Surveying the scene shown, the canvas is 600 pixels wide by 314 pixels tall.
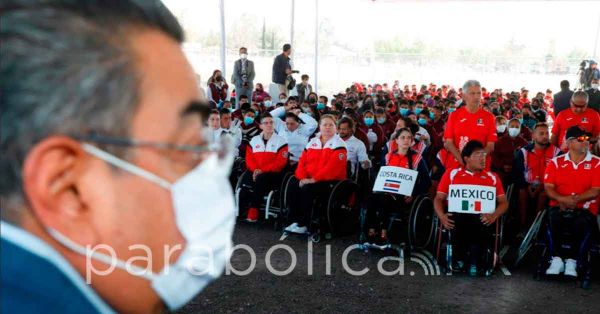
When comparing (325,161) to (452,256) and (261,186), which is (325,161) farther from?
(452,256)

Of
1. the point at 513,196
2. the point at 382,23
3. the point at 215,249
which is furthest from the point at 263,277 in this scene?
the point at 382,23

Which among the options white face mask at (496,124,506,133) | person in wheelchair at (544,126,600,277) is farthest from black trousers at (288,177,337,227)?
white face mask at (496,124,506,133)

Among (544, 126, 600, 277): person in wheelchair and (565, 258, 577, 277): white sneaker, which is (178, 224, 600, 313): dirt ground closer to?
(565, 258, 577, 277): white sneaker

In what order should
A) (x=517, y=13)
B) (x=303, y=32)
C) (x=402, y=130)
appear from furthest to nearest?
1. (x=303, y=32)
2. (x=517, y=13)
3. (x=402, y=130)

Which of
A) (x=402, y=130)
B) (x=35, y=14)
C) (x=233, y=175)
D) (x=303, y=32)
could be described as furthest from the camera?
(x=303, y=32)

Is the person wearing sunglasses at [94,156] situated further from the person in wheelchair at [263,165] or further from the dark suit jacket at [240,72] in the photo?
the dark suit jacket at [240,72]

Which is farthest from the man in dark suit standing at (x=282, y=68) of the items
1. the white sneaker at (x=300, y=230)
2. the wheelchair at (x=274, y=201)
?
the white sneaker at (x=300, y=230)

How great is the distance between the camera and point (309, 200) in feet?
19.6

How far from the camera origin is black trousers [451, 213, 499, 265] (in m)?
5.01

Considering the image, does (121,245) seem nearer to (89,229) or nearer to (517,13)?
(89,229)

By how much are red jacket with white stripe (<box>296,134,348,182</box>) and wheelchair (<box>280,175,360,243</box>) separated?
4.7 inches

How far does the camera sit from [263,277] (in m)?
4.79

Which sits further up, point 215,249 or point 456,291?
point 215,249

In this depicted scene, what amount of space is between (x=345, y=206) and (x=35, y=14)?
5.47 meters
